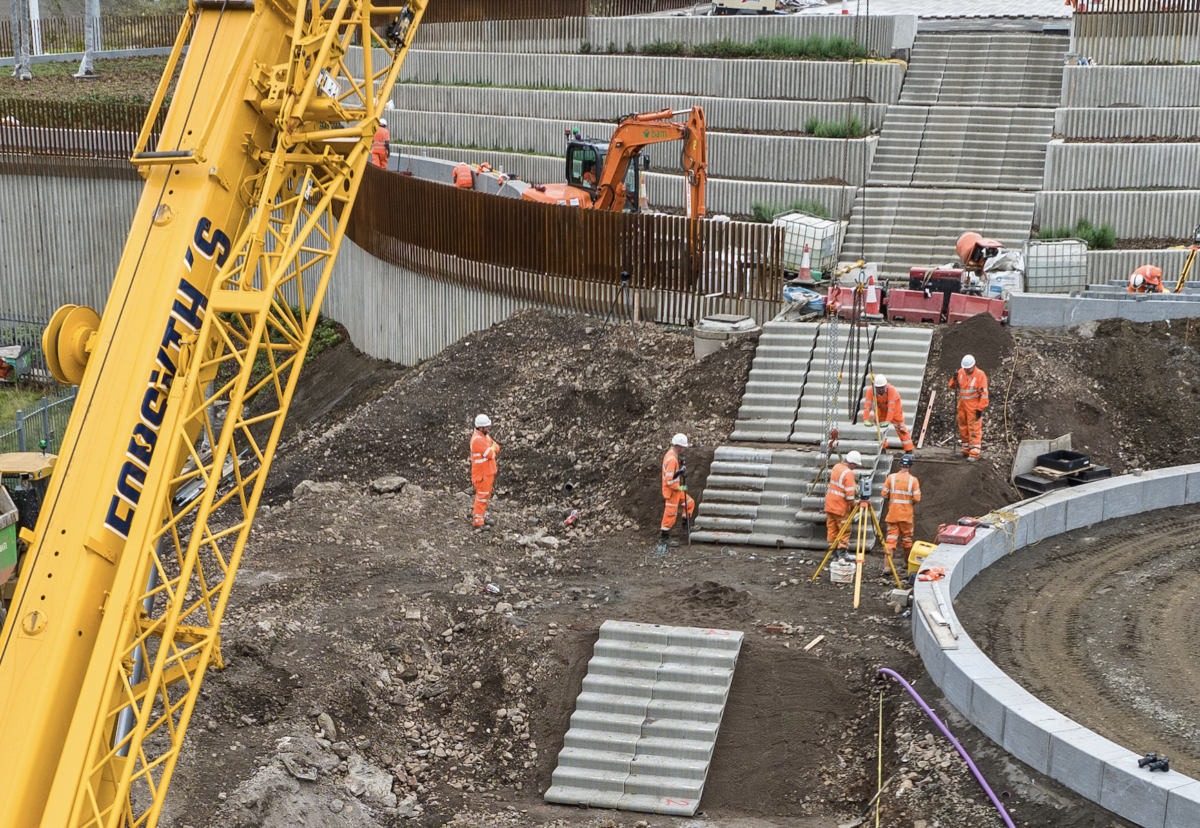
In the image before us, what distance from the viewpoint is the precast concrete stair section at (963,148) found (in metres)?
29.0

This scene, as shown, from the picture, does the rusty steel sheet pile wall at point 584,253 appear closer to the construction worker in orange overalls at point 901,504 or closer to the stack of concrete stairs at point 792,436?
the stack of concrete stairs at point 792,436

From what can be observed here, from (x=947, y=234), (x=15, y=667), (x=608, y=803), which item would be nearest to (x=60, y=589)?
(x=15, y=667)

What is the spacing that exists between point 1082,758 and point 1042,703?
42.9 inches

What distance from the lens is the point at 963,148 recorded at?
98.0ft

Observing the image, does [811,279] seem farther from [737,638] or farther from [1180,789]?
[1180,789]

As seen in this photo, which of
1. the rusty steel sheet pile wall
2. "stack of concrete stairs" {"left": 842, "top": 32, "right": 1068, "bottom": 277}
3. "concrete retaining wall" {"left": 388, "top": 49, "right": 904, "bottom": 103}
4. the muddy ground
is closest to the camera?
the muddy ground

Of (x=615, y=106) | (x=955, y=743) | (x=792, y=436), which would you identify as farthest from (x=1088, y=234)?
(x=955, y=743)

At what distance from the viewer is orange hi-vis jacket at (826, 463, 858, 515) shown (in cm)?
1720

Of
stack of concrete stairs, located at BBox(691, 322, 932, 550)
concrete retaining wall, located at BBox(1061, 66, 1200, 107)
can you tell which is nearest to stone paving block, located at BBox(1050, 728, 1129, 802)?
stack of concrete stairs, located at BBox(691, 322, 932, 550)

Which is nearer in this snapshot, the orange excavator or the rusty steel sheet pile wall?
the rusty steel sheet pile wall

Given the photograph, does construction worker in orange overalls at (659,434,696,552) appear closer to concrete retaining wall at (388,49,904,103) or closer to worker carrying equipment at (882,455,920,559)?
worker carrying equipment at (882,455,920,559)

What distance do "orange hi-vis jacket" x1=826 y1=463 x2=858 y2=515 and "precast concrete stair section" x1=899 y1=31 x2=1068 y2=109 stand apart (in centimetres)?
1648

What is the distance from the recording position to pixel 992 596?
1597 cm

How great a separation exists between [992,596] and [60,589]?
10661 millimetres
